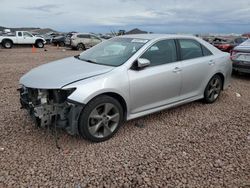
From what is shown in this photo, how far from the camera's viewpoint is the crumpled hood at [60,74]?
3.27 meters

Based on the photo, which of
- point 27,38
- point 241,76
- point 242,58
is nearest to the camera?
point 242,58

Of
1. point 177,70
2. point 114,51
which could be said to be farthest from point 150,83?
point 114,51

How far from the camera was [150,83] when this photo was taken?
12.8 ft

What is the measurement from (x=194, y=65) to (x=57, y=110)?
2700 mm

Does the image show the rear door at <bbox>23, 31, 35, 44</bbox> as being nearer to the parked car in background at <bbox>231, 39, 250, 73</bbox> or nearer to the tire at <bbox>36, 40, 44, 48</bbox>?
the tire at <bbox>36, 40, 44, 48</bbox>

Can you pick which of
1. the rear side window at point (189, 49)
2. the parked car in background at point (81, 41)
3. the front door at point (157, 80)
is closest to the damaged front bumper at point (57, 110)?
the front door at point (157, 80)

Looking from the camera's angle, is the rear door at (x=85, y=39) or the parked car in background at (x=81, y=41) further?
the rear door at (x=85, y=39)

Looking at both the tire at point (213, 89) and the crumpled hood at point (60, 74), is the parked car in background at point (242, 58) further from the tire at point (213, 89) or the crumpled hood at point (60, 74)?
the crumpled hood at point (60, 74)

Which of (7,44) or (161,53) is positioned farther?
(7,44)

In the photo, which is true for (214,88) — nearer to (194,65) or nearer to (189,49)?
(194,65)

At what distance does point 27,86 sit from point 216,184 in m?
2.73

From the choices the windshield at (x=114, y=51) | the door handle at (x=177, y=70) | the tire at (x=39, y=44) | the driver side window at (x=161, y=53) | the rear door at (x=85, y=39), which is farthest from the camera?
the tire at (x=39, y=44)

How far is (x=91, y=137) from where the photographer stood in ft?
11.3

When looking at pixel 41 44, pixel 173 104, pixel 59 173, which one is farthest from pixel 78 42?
pixel 59 173
